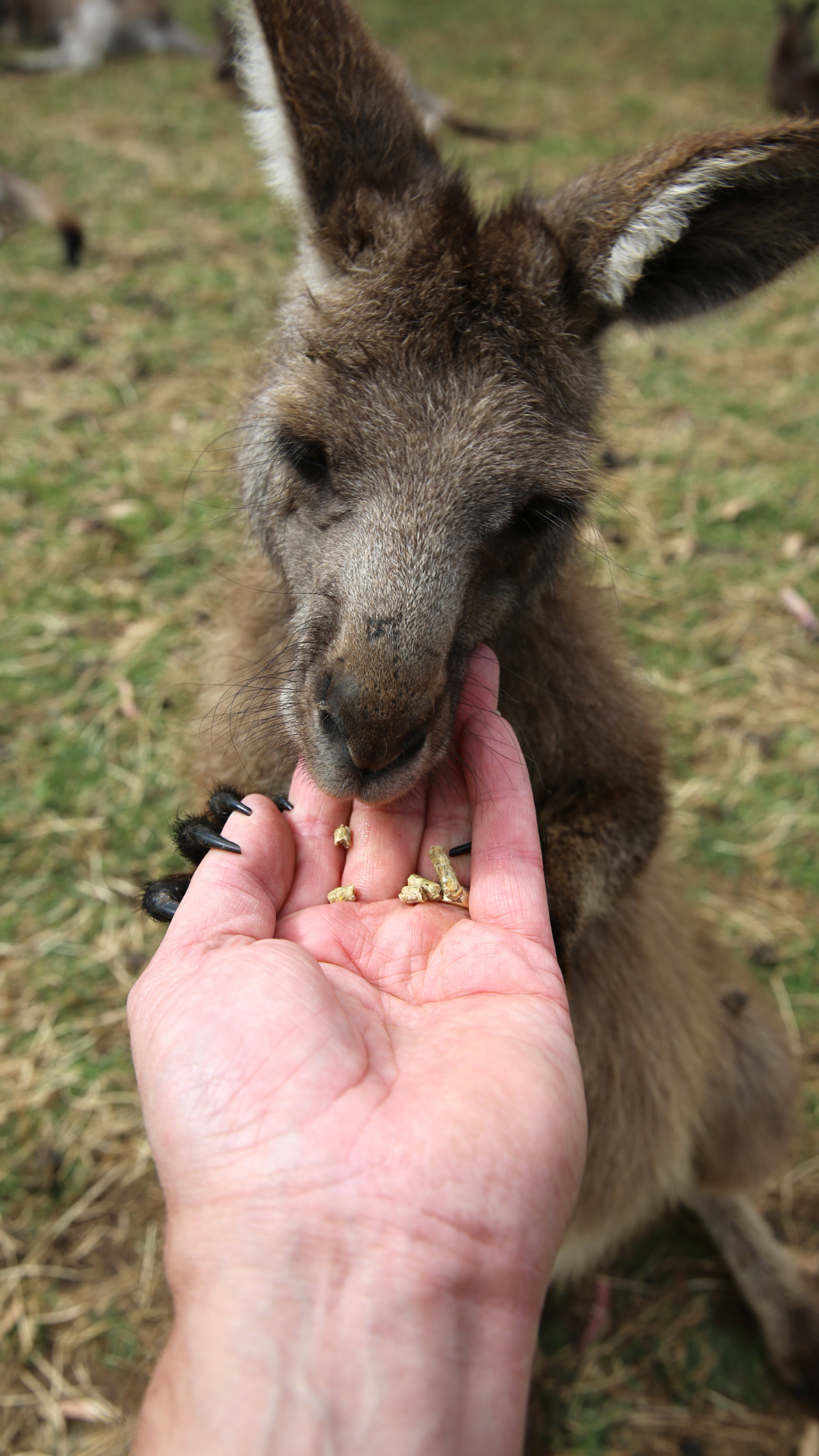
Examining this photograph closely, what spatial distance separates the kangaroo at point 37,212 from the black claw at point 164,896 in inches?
258

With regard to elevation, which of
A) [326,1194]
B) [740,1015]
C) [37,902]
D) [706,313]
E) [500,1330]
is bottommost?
[740,1015]

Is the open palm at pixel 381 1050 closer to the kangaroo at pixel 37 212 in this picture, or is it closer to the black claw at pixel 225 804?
the black claw at pixel 225 804

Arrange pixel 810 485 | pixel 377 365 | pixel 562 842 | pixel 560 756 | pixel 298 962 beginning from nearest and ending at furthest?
pixel 298 962 < pixel 377 365 < pixel 562 842 < pixel 560 756 < pixel 810 485

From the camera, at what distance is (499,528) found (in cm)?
202

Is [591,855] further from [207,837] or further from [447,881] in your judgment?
[207,837]

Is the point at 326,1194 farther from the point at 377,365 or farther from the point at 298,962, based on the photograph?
the point at 377,365

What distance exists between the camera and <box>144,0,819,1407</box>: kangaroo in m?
1.91

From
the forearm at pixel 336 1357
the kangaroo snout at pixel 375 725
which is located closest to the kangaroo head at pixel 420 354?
the kangaroo snout at pixel 375 725

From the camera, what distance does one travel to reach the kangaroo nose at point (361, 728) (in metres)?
1.70

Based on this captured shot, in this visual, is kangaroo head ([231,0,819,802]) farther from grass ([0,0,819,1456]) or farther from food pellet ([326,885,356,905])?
food pellet ([326,885,356,905])

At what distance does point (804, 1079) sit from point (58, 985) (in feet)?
9.09

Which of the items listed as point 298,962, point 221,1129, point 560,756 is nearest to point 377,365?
point 560,756

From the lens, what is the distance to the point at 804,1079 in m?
3.33

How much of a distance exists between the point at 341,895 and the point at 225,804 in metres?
0.35
